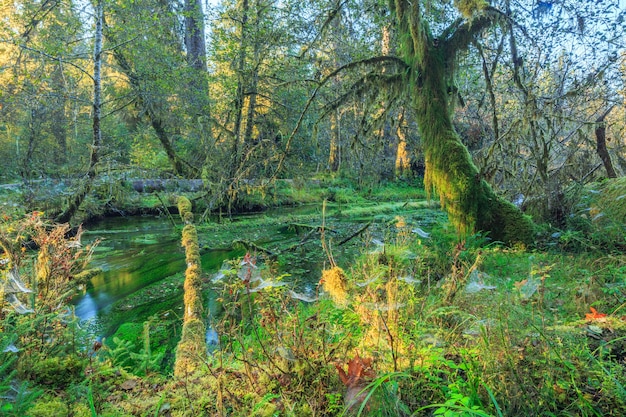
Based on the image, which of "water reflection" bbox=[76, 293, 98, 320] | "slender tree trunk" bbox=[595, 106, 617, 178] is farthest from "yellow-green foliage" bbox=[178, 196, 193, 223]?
"slender tree trunk" bbox=[595, 106, 617, 178]

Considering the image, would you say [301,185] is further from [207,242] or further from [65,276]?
[65,276]

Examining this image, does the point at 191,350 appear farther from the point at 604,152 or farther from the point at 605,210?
the point at 604,152

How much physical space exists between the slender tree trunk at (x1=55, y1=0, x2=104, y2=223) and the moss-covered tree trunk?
22.4 ft

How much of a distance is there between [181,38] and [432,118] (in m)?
13.9

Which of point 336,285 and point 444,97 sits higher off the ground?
point 444,97

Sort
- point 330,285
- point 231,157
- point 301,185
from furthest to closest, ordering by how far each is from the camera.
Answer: point 301,185
point 231,157
point 330,285

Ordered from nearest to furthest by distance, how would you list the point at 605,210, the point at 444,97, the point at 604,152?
the point at 605,210 → the point at 604,152 → the point at 444,97

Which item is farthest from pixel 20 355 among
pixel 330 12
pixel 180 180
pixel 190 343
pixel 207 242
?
pixel 180 180

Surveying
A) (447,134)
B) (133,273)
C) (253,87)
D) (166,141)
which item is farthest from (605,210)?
(166,141)

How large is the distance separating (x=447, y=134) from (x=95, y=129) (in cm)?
800

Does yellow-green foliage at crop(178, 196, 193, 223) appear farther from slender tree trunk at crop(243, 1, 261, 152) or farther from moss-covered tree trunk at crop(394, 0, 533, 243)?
moss-covered tree trunk at crop(394, 0, 533, 243)

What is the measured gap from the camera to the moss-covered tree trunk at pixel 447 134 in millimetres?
6418

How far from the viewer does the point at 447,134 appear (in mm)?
6848

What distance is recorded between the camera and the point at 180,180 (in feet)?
43.6
